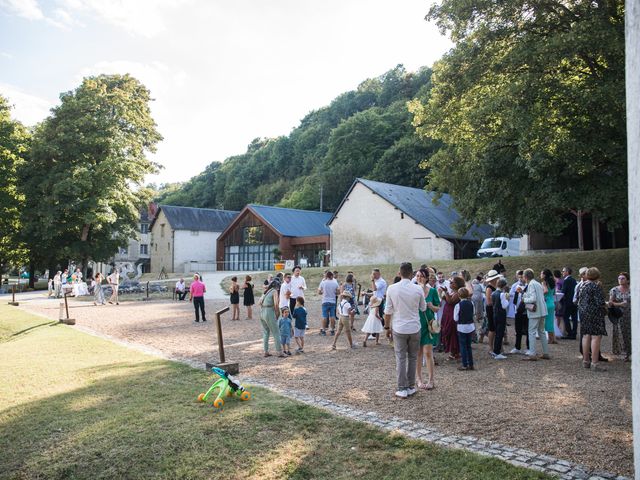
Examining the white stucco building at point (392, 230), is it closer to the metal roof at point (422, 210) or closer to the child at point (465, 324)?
the metal roof at point (422, 210)

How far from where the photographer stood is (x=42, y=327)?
50.5ft

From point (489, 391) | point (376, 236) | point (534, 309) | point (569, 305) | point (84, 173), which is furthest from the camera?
point (376, 236)

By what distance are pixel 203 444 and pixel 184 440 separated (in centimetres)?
25

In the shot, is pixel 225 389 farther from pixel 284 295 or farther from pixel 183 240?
pixel 183 240

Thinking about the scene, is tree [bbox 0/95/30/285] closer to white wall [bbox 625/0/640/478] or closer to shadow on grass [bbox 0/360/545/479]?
shadow on grass [bbox 0/360/545/479]

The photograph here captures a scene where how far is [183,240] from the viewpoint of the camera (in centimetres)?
5297

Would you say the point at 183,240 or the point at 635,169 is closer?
the point at 635,169

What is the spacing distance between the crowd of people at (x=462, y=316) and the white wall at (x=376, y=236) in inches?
827

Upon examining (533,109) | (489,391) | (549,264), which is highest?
(533,109)

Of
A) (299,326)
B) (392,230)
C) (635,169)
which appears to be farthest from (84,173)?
(635,169)

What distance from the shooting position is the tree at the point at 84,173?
33281 mm

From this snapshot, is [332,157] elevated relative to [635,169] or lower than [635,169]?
elevated

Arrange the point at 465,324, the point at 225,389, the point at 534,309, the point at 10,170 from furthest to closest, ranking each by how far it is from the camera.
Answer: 1. the point at 10,170
2. the point at 534,309
3. the point at 465,324
4. the point at 225,389

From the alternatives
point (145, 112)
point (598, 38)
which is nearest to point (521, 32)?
point (598, 38)
